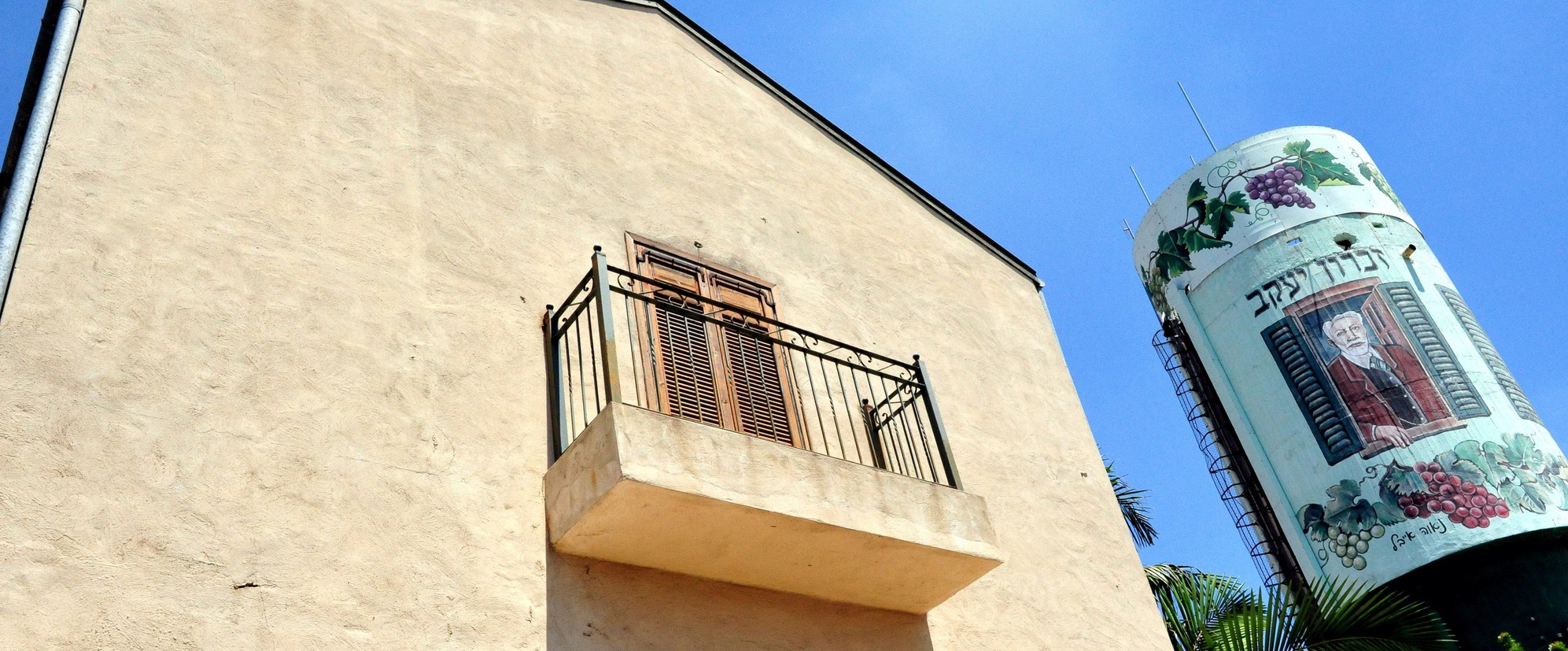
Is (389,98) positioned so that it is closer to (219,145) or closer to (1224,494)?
(219,145)

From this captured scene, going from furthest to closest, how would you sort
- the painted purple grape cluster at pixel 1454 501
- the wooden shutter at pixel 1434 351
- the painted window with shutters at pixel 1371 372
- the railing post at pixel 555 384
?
the painted window with shutters at pixel 1371 372 < the wooden shutter at pixel 1434 351 < the painted purple grape cluster at pixel 1454 501 < the railing post at pixel 555 384

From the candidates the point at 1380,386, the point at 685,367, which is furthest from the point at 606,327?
the point at 1380,386

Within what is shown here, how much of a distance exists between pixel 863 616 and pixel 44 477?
413cm

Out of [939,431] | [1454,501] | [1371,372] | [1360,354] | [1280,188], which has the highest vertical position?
[1280,188]

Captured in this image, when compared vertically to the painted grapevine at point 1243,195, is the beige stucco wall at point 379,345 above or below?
below

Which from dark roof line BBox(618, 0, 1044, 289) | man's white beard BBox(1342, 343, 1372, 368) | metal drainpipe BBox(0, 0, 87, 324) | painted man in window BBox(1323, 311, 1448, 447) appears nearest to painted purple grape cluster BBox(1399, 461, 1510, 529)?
painted man in window BBox(1323, 311, 1448, 447)

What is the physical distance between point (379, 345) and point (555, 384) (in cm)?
98

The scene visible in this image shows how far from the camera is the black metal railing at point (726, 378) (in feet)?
22.0

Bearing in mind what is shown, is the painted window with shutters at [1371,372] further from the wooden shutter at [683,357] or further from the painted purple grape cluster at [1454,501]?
the wooden shutter at [683,357]

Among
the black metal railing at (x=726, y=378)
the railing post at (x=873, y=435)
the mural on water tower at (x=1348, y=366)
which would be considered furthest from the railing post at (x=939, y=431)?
the mural on water tower at (x=1348, y=366)

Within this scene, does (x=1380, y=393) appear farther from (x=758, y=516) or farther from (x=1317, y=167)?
(x=758, y=516)

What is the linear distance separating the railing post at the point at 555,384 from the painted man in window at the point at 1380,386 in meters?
21.7

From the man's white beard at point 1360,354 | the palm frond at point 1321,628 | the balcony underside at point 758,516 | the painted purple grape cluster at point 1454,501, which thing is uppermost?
the man's white beard at point 1360,354

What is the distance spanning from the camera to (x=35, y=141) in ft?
18.2
